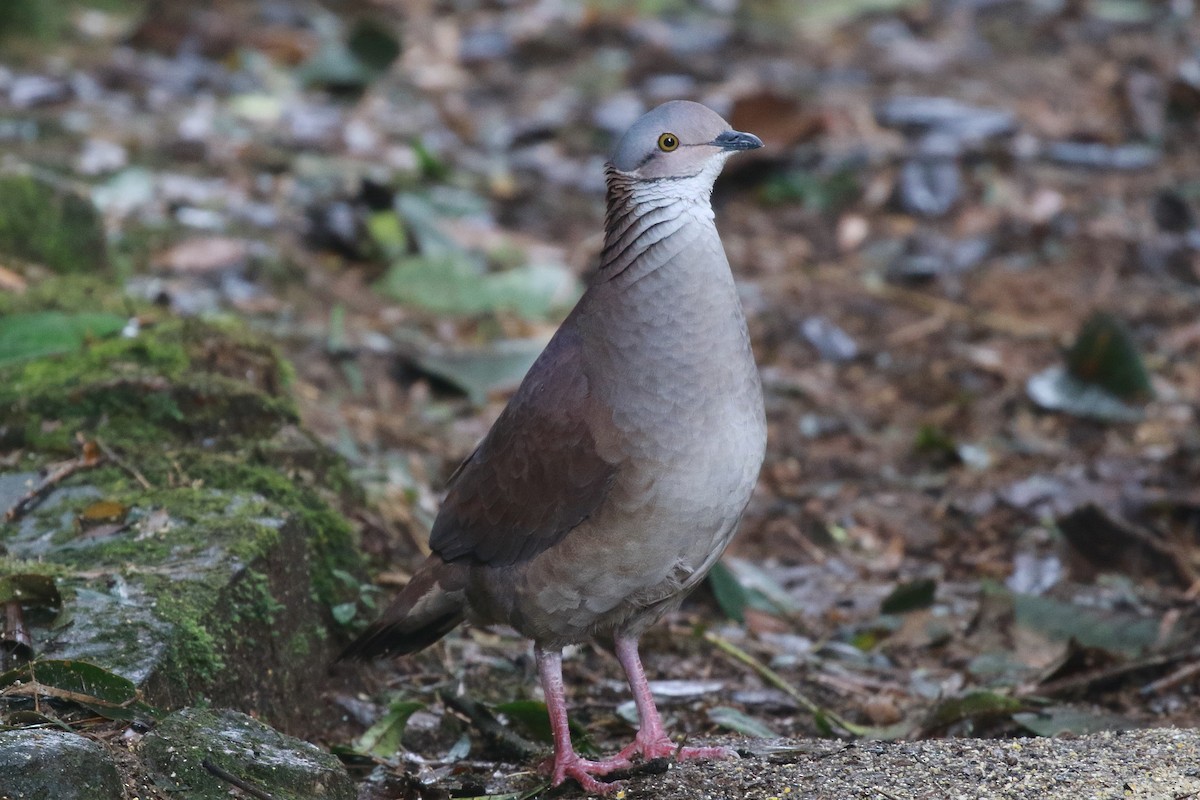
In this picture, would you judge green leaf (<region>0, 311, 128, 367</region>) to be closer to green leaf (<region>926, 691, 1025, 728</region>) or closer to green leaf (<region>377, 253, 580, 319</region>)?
green leaf (<region>377, 253, 580, 319</region>)

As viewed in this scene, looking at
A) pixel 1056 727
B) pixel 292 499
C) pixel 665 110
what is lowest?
pixel 1056 727

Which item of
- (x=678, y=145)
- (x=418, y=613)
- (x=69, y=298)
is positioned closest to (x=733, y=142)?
(x=678, y=145)

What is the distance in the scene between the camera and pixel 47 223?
582cm

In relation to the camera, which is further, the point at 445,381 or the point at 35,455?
the point at 445,381

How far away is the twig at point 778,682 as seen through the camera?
415cm

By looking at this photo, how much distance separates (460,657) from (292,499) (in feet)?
2.64

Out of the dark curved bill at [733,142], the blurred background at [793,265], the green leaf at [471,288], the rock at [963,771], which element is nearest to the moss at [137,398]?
the blurred background at [793,265]

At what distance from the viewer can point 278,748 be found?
3084mm

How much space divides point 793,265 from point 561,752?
15.9ft

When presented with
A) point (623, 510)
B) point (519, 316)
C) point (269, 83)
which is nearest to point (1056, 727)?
point (623, 510)

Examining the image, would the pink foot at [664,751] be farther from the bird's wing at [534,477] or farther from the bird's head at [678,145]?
the bird's head at [678,145]

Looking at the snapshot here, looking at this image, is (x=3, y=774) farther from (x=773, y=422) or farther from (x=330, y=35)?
(x=330, y=35)

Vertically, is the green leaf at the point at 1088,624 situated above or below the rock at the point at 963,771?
below

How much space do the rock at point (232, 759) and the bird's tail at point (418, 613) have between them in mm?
788
